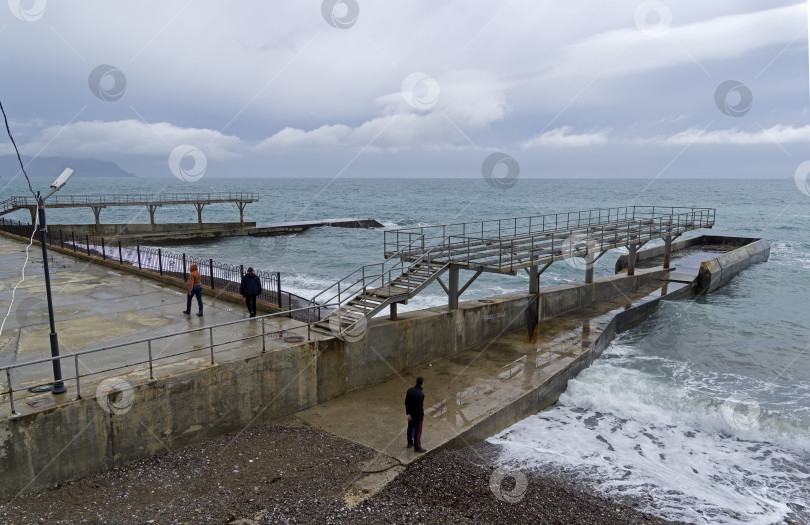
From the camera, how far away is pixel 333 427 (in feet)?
37.4

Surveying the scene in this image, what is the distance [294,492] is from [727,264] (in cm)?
3314

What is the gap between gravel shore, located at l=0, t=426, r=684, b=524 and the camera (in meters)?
8.12

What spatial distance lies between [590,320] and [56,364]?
17.4m

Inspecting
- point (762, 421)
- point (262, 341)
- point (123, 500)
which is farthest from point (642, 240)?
point (123, 500)

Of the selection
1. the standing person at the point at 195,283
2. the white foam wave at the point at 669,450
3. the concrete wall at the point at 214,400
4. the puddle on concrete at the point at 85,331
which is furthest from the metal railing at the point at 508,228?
the puddle on concrete at the point at 85,331

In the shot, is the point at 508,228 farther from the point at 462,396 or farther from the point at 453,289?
the point at 462,396

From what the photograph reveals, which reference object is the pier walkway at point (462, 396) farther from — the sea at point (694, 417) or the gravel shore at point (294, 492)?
the sea at point (694, 417)

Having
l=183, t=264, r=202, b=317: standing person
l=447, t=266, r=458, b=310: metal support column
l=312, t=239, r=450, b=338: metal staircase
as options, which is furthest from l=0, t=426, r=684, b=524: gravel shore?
l=447, t=266, r=458, b=310: metal support column

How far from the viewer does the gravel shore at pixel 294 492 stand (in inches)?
320

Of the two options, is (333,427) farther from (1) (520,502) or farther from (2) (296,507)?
(1) (520,502)

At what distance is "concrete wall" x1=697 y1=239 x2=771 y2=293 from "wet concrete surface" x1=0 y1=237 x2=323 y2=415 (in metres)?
25.0

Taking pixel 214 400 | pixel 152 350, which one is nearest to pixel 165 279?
pixel 152 350

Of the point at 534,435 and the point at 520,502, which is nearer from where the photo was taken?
the point at 520,502

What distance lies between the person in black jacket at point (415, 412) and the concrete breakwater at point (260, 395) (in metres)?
0.90
